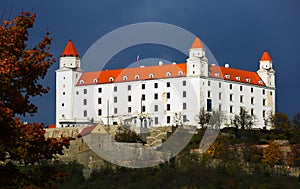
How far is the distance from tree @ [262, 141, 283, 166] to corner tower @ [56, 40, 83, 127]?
1427 inches

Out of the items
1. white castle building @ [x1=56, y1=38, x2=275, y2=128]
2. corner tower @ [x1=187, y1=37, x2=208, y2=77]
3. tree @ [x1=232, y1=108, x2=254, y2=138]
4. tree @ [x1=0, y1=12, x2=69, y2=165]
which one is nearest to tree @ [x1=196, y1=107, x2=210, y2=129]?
white castle building @ [x1=56, y1=38, x2=275, y2=128]

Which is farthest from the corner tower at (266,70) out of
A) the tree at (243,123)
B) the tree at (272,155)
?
the tree at (272,155)

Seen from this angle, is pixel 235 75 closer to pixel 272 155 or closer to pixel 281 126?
pixel 281 126

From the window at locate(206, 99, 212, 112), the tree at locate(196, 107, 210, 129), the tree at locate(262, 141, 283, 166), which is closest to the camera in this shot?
the tree at locate(262, 141, 283, 166)

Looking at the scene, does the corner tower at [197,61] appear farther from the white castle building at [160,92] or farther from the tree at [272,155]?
the tree at [272,155]

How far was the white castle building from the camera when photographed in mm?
93188

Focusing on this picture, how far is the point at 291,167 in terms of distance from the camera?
59906 millimetres

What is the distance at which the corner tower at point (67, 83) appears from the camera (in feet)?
321

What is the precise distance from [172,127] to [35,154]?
60.8 meters

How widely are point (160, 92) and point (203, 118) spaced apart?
10.2m

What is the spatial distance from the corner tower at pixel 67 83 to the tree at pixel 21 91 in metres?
75.8

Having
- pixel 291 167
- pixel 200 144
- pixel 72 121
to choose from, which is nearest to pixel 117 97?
pixel 72 121

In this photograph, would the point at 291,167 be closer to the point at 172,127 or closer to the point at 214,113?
the point at 172,127

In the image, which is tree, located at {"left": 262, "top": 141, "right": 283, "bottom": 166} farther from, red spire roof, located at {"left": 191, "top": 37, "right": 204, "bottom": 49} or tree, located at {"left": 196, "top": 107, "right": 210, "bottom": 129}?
red spire roof, located at {"left": 191, "top": 37, "right": 204, "bottom": 49}
